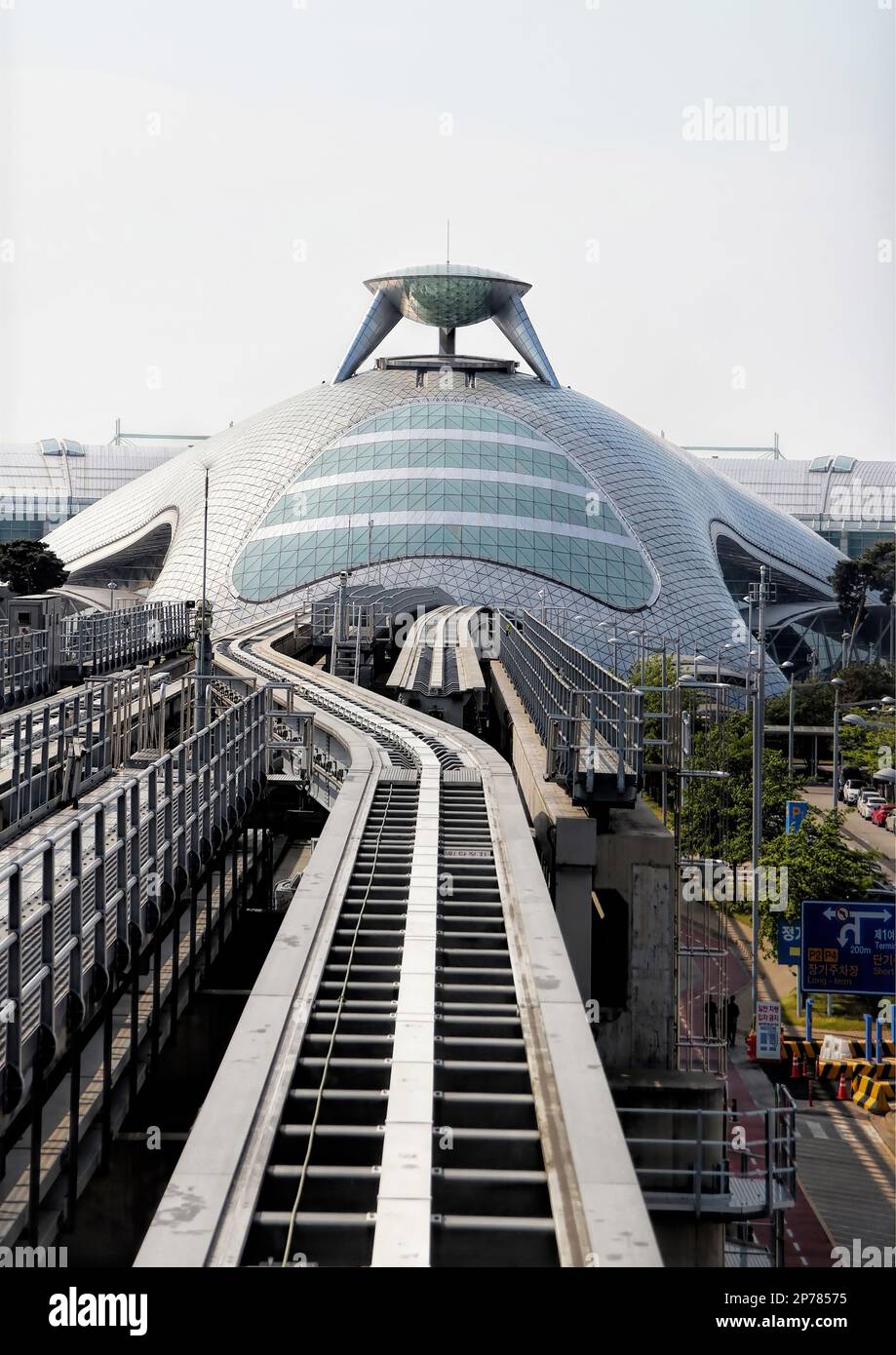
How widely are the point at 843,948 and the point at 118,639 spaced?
26.3 meters

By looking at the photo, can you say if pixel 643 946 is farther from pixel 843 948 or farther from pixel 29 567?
pixel 29 567

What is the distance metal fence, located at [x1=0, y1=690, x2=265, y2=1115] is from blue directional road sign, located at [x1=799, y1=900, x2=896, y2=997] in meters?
13.5

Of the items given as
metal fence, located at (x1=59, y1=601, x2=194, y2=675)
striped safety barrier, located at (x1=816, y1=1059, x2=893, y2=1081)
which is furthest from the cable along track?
metal fence, located at (x1=59, y1=601, x2=194, y2=675)

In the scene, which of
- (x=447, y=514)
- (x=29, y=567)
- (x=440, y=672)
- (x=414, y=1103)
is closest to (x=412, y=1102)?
(x=414, y=1103)

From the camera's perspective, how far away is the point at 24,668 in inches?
1330

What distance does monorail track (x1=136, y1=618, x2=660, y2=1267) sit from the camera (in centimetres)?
715

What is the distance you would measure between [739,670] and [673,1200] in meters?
54.9

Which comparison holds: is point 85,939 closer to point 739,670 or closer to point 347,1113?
point 347,1113

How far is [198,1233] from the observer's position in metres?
6.84

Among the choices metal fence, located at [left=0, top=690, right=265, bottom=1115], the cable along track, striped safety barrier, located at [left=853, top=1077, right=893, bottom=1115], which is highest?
metal fence, located at [left=0, top=690, right=265, bottom=1115]

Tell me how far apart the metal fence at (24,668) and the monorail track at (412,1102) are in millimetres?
19073

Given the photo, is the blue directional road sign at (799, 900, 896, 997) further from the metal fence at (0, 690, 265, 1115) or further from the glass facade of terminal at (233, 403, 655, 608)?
the glass facade of terminal at (233, 403, 655, 608)

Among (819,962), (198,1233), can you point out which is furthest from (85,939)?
(819,962)

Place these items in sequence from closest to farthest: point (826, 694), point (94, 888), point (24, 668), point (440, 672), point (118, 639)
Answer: point (94, 888), point (24, 668), point (440, 672), point (118, 639), point (826, 694)
